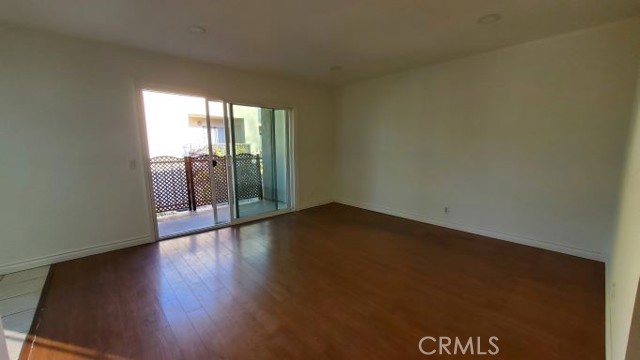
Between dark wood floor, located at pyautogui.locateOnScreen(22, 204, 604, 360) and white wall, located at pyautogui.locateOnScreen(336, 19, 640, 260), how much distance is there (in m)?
0.43

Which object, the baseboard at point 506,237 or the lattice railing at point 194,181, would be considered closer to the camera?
the baseboard at point 506,237

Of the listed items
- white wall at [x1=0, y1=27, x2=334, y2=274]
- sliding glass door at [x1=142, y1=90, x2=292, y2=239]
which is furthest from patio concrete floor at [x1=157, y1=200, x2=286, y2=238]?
white wall at [x1=0, y1=27, x2=334, y2=274]

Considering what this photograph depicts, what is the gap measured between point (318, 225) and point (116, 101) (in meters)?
3.05

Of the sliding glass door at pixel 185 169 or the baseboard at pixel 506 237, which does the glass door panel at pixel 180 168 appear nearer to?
the sliding glass door at pixel 185 169

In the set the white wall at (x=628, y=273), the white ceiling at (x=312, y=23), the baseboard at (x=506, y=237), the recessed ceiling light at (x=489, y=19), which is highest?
the white ceiling at (x=312, y=23)

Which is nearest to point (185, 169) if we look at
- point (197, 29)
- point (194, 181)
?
point (194, 181)

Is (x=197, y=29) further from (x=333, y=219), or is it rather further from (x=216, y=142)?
(x=333, y=219)

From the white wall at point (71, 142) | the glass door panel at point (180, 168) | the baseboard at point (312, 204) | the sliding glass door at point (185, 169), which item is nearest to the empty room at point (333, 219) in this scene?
the white wall at point (71, 142)

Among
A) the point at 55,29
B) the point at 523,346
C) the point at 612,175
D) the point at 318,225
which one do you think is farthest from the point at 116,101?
the point at 612,175

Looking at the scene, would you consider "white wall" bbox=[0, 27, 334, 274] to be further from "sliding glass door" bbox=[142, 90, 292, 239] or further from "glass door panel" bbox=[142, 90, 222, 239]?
"glass door panel" bbox=[142, 90, 222, 239]

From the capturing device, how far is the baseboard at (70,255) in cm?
271

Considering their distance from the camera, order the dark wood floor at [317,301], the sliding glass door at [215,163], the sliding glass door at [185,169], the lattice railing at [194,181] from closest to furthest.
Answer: the dark wood floor at [317,301] → the sliding glass door at [215,163] → the sliding glass door at [185,169] → the lattice railing at [194,181]

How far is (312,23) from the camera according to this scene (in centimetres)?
252

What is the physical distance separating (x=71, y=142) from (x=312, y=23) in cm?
284
